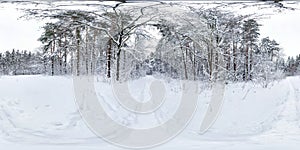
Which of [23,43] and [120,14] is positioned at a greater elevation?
[120,14]

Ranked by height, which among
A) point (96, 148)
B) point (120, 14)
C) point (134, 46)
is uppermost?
point (120, 14)

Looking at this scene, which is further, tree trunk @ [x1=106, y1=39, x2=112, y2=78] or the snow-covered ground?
tree trunk @ [x1=106, y1=39, x2=112, y2=78]

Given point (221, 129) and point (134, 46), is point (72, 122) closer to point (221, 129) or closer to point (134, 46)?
point (134, 46)

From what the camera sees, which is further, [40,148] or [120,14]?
[120,14]

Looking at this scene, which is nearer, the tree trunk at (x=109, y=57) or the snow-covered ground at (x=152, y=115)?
the snow-covered ground at (x=152, y=115)

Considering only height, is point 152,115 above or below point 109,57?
below

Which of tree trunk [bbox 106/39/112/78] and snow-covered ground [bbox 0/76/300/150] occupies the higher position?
tree trunk [bbox 106/39/112/78]

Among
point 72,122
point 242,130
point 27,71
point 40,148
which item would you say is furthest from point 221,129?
point 27,71

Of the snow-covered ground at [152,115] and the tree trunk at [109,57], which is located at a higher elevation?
the tree trunk at [109,57]
